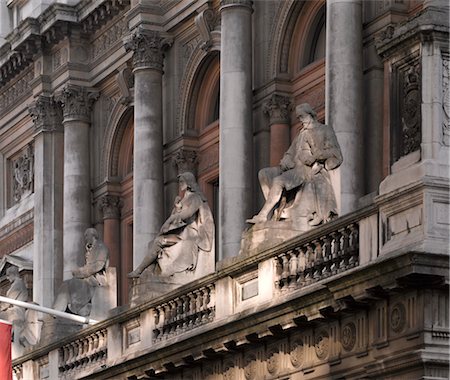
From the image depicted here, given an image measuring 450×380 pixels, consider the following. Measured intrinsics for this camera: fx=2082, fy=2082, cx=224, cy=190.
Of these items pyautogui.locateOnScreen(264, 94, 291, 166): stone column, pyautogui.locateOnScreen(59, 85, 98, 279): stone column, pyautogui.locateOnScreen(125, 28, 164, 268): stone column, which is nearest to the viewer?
pyautogui.locateOnScreen(264, 94, 291, 166): stone column

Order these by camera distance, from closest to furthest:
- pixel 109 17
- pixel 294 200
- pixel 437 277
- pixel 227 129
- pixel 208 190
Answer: pixel 437 277 < pixel 294 200 < pixel 227 129 < pixel 208 190 < pixel 109 17

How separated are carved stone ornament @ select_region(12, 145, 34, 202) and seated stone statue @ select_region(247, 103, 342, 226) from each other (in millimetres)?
26970

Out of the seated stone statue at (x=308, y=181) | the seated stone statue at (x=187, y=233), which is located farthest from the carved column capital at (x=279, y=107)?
the seated stone statue at (x=308, y=181)

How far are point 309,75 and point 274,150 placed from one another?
6.23ft

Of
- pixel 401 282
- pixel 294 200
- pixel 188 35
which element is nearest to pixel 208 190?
pixel 188 35

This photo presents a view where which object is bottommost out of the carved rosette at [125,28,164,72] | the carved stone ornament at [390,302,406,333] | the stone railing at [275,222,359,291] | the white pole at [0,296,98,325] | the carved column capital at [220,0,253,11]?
the carved stone ornament at [390,302,406,333]

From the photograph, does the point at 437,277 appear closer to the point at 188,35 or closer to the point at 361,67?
the point at 361,67

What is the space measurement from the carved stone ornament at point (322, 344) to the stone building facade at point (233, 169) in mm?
39

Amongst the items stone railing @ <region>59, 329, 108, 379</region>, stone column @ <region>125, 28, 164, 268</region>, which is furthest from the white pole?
stone column @ <region>125, 28, 164, 268</region>

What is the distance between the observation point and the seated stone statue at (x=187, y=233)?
39.8 m

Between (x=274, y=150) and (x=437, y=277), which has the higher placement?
(x=274, y=150)

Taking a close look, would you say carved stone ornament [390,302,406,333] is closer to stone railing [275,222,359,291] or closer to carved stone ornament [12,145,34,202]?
stone railing [275,222,359,291]

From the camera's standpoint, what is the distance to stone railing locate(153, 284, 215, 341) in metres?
36.6

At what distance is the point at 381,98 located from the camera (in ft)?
136
